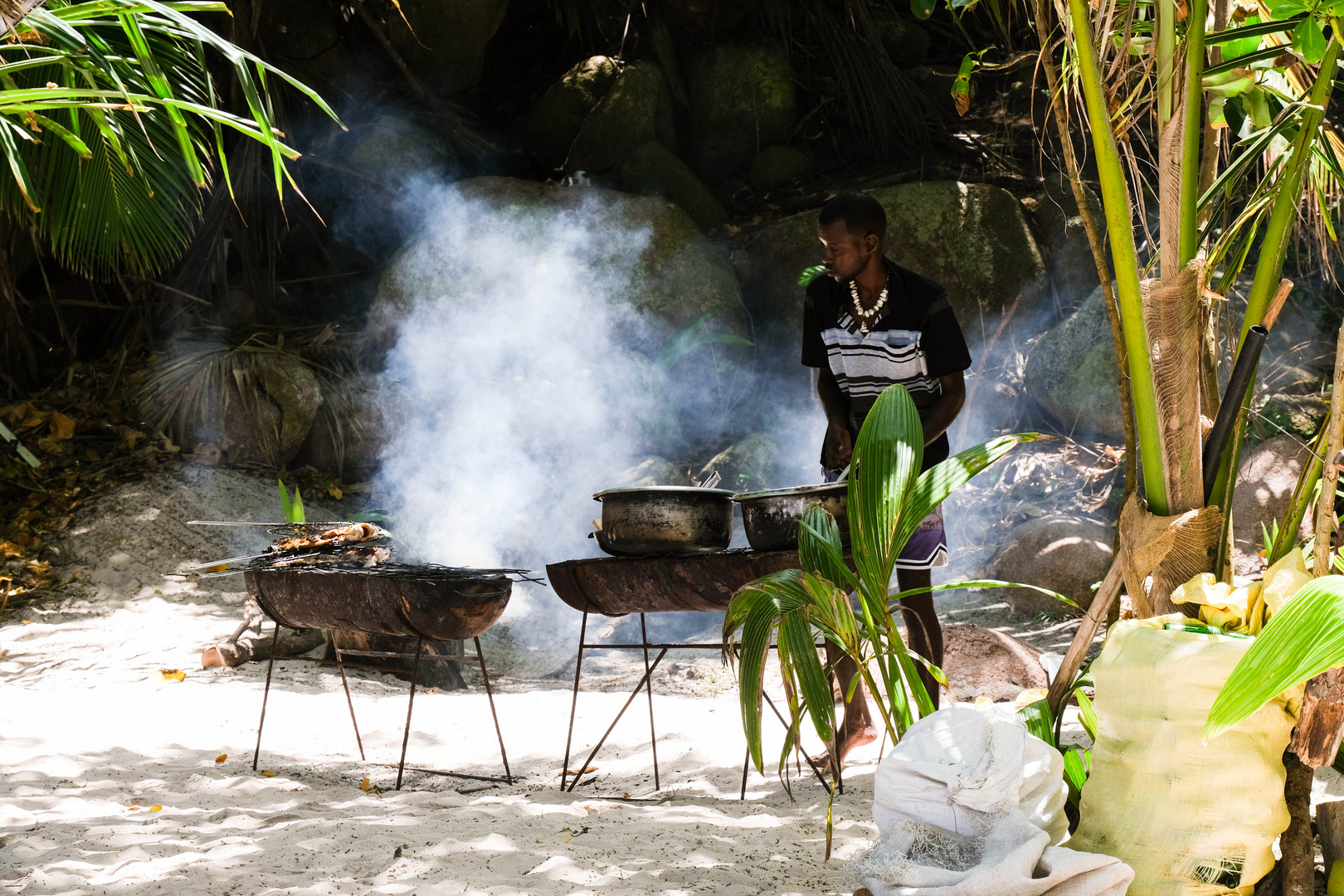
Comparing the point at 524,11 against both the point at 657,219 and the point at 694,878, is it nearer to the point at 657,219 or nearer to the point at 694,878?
the point at 657,219

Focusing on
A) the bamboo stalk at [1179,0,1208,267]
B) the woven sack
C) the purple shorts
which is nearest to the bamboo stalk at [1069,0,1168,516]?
the bamboo stalk at [1179,0,1208,267]

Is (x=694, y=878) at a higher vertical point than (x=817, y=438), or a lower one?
lower

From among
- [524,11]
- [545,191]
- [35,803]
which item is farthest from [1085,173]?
[35,803]

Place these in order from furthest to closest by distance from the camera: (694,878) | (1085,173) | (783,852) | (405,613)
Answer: (1085,173) < (405,613) < (783,852) < (694,878)

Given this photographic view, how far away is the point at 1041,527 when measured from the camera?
629 centimetres

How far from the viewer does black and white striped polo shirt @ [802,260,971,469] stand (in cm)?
346

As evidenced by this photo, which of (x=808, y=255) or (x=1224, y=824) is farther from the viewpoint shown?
(x=808, y=255)

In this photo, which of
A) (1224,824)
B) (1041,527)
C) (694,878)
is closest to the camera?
(1224,824)

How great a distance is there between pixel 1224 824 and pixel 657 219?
21.5 ft

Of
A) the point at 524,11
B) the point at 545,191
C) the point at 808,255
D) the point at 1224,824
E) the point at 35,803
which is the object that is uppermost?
the point at 524,11

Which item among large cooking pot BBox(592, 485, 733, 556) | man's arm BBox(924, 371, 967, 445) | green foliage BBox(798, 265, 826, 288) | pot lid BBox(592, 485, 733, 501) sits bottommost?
large cooking pot BBox(592, 485, 733, 556)

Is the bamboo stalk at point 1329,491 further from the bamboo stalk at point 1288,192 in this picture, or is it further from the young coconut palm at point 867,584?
the young coconut palm at point 867,584

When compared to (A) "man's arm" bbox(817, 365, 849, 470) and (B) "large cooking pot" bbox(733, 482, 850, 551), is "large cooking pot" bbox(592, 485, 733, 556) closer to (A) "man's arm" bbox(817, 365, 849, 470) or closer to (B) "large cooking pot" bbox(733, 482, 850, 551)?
(B) "large cooking pot" bbox(733, 482, 850, 551)

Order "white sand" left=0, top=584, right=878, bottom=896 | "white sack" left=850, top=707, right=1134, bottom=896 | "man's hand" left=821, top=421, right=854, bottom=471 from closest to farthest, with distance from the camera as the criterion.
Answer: "white sack" left=850, top=707, right=1134, bottom=896, "white sand" left=0, top=584, right=878, bottom=896, "man's hand" left=821, top=421, right=854, bottom=471
